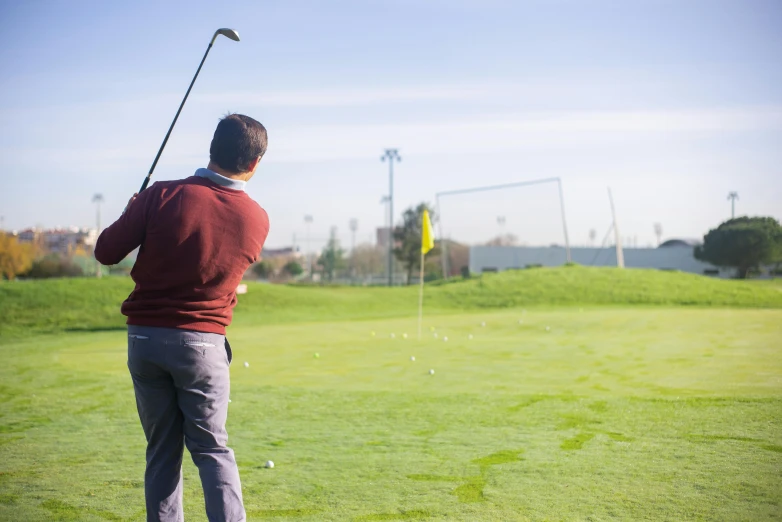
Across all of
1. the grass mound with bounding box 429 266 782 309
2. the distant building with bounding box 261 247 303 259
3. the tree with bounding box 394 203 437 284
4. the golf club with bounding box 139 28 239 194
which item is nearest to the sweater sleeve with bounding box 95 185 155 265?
the golf club with bounding box 139 28 239 194

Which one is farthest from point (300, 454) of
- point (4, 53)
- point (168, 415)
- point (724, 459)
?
point (4, 53)

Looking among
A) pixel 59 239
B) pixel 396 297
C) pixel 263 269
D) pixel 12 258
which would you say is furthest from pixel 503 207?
pixel 59 239

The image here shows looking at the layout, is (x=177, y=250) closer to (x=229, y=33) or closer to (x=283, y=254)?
(x=229, y=33)

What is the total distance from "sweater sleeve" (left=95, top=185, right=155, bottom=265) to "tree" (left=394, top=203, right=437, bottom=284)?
55.3 meters

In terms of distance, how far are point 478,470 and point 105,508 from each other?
228 cm

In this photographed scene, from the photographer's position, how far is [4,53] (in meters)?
14.8

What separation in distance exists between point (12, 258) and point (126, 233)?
65.2m

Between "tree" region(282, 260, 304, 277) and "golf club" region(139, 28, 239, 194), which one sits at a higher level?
"golf club" region(139, 28, 239, 194)

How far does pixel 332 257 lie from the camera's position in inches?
2776

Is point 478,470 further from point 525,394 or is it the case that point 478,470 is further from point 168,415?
point 525,394

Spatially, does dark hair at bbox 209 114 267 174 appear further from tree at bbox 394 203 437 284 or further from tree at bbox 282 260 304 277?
tree at bbox 282 260 304 277

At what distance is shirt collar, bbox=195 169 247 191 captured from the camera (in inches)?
125

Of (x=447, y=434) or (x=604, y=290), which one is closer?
(x=447, y=434)

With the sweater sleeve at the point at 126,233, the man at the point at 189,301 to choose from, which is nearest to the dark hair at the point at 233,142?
the man at the point at 189,301
